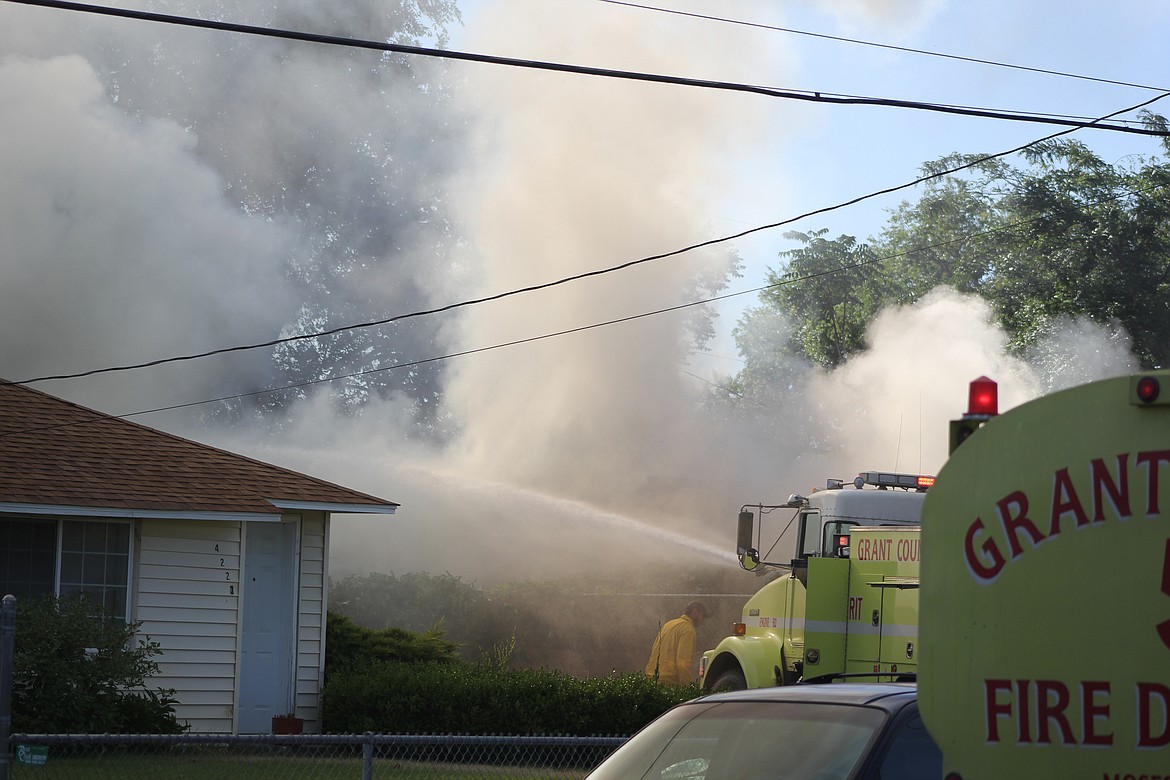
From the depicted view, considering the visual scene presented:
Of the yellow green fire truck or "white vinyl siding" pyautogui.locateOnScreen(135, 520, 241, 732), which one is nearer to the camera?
the yellow green fire truck

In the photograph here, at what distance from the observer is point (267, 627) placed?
14875 millimetres

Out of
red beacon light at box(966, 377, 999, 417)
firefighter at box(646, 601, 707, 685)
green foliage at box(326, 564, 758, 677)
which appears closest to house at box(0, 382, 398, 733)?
firefighter at box(646, 601, 707, 685)

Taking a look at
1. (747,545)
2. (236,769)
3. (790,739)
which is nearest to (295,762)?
(236,769)

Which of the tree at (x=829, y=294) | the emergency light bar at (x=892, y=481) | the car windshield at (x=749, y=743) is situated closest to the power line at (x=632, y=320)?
the tree at (x=829, y=294)

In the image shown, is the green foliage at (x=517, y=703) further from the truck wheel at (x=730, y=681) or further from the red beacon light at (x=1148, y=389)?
the red beacon light at (x=1148, y=389)

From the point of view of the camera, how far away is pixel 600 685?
13.4 m

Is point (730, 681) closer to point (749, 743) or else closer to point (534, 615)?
point (749, 743)

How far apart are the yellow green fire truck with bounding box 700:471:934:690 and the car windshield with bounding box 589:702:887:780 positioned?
6.27 m

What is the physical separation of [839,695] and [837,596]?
23.3 ft

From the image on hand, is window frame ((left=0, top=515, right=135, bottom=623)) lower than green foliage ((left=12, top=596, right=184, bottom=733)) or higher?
higher

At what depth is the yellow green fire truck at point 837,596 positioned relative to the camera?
11.3 meters

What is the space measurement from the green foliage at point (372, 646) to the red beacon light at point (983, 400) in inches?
506

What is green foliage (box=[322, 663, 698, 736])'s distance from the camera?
516 inches

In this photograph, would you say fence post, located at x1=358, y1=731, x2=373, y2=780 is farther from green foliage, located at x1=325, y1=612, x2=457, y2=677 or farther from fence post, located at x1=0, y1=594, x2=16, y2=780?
green foliage, located at x1=325, y1=612, x2=457, y2=677
